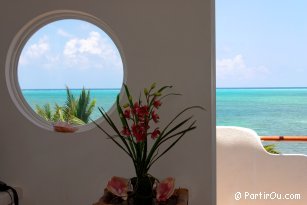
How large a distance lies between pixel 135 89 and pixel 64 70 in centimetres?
63

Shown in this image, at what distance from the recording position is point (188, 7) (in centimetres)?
192

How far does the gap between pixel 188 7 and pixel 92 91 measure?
88 centimetres

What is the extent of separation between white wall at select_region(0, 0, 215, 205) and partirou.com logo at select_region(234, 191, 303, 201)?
1.26 metres

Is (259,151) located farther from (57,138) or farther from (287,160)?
(57,138)

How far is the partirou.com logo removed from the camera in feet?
9.96

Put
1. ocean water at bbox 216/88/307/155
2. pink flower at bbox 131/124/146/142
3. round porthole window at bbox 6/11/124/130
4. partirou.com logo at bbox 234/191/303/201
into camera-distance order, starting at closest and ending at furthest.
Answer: pink flower at bbox 131/124/146/142 → round porthole window at bbox 6/11/124/130 → partirou.com logo at bbox 234/191/303/201 → ocean water at bbox 216/88/307/155

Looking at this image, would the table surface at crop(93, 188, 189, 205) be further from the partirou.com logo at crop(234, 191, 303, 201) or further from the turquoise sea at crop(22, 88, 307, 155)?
the turquoise sea at crop(22, 88, 307, 155)

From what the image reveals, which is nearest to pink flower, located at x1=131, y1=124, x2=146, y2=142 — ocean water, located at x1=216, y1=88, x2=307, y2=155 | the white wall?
the white wall

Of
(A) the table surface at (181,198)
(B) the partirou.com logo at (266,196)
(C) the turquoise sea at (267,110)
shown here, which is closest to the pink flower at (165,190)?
(A) the table surface at (181,198)

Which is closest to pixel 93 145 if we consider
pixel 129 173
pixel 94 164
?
pixel 94 164

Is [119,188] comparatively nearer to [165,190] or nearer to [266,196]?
[165,190]

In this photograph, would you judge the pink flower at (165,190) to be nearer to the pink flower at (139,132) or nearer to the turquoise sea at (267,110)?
the pink flower at (139,132)

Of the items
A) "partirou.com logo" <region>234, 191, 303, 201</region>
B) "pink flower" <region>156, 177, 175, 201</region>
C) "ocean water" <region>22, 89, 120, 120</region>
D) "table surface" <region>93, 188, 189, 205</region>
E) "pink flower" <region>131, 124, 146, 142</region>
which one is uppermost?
"ocean water" <region>22, 89, 120, 120</region>

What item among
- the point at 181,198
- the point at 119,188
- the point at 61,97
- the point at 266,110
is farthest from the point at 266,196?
the point at 266,110
